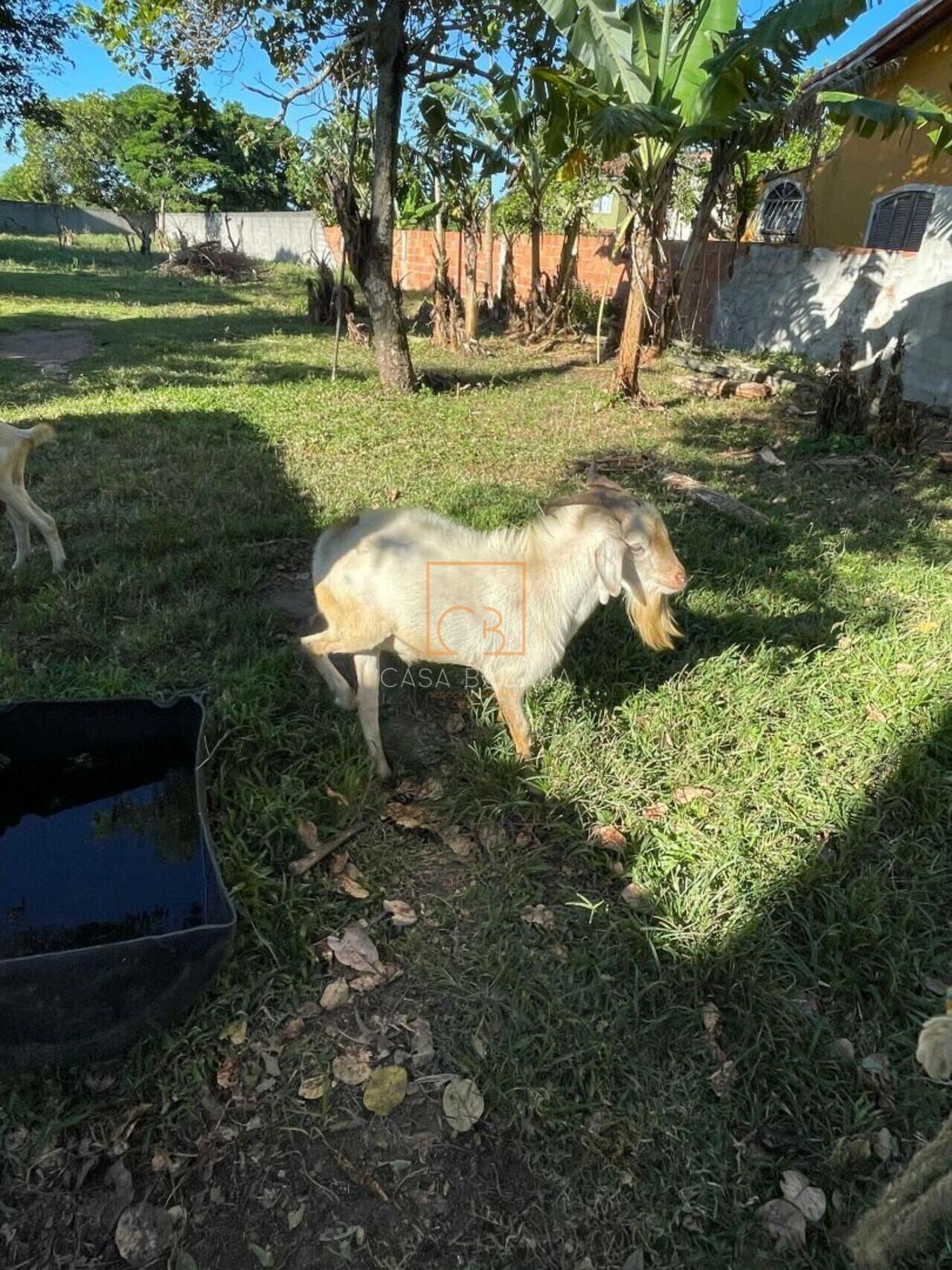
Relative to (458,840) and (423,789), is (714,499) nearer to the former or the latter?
(423,789)

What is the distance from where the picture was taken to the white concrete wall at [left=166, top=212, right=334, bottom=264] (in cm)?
2764

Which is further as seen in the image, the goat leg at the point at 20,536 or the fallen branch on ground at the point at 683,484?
the fallen branch on ground at the point at 683,484

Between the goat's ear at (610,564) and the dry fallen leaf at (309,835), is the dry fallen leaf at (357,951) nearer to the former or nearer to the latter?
the dry fallen leaf at (309,835)

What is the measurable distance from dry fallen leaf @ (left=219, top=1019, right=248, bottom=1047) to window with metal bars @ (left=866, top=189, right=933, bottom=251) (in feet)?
44.5

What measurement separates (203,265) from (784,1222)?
88.7ft

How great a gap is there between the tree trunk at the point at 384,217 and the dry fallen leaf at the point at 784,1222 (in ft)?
29.9

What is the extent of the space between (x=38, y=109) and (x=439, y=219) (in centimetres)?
1141

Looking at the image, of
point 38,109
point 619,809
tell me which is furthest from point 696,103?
point 38,109

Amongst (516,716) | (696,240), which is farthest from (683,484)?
(696,240)

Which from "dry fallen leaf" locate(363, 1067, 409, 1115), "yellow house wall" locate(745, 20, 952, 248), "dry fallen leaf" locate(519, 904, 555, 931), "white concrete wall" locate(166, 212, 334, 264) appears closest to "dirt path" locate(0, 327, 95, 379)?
"dry fallen leaf" locate(519, 904, 555, 931)

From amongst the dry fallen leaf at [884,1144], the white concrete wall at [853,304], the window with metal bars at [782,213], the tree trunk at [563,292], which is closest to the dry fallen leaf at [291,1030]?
the dry fallen leaf at [884,1144]

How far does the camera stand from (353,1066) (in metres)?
2.08

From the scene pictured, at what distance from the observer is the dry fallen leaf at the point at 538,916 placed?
2.50 meters

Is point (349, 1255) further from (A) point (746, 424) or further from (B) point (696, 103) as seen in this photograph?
(B) point (696, 103)
